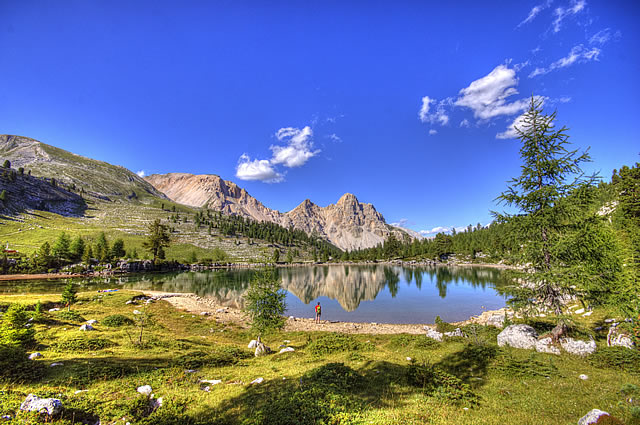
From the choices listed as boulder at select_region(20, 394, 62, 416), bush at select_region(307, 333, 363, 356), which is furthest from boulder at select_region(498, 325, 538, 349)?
boulder at select_region(20, 394, 62, 416)

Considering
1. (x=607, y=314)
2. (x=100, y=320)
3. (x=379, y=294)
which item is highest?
(x=607, y=314)

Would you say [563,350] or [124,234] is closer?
[563,350]

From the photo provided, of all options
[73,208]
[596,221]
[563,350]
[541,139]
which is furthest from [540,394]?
[73,208]

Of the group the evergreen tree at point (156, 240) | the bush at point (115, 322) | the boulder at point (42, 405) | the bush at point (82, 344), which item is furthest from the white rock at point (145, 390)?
the evergreen tree at point (156, 240)

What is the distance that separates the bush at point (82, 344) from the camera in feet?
51.9

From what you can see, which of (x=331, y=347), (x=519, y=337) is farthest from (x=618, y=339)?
(x=331, y=347)

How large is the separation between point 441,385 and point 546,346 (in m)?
10.5

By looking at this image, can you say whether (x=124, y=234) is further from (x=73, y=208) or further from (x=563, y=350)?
(x=563, y=350)

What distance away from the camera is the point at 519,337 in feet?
57.7

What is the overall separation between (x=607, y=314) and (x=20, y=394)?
39.6 metres

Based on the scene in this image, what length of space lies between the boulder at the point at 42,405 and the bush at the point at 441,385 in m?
13.3

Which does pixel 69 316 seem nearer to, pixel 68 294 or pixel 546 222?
pixel 68 294

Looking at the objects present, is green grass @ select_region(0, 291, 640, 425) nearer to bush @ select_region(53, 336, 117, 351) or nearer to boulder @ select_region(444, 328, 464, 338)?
bush @ select_region(53, 336, 117, 351)

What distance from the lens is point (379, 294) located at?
207ft
